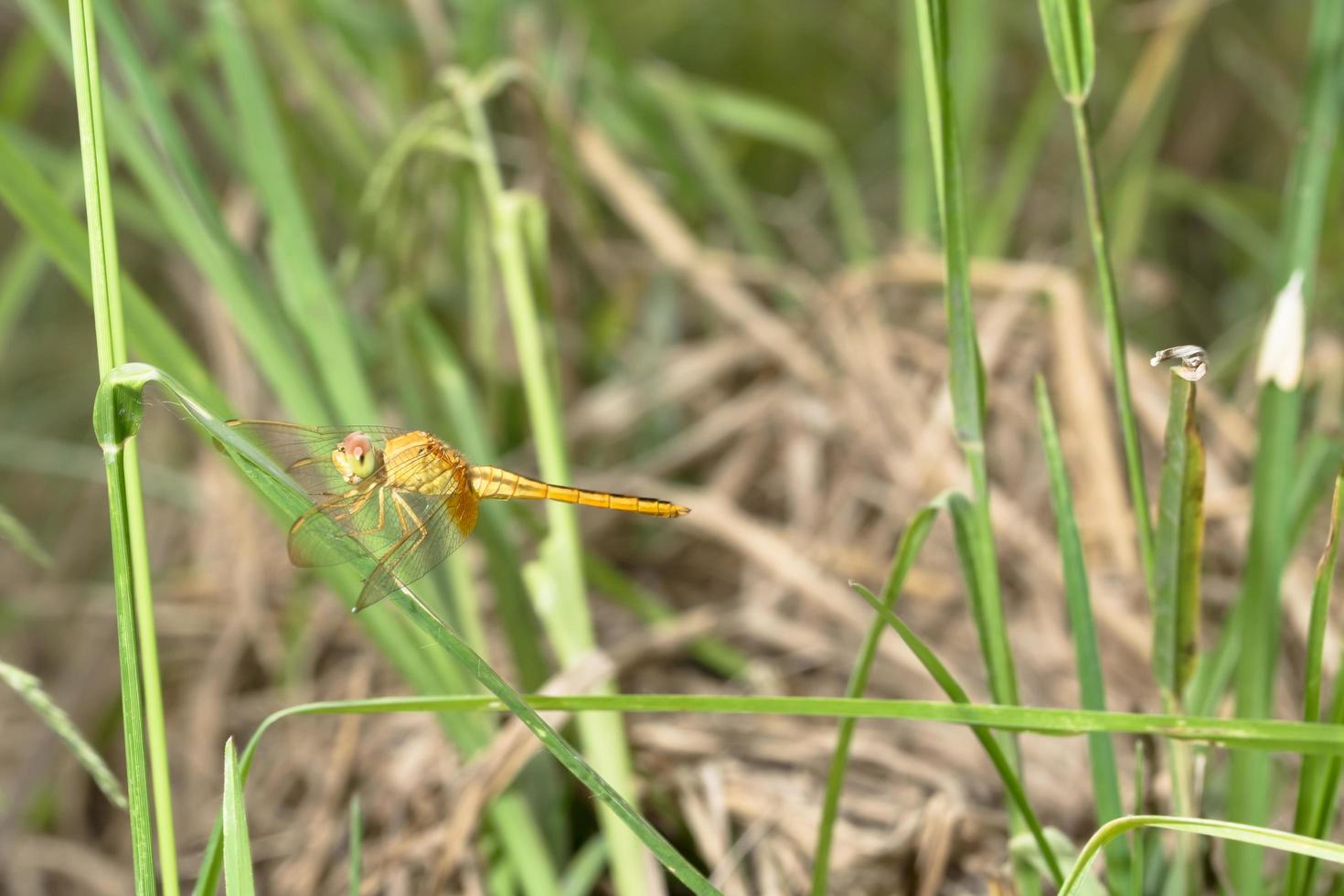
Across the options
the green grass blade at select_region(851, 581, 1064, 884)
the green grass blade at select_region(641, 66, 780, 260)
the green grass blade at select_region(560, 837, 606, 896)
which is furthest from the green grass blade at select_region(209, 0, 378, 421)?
the green grass blade at select_region(641, 66, 780, 260)

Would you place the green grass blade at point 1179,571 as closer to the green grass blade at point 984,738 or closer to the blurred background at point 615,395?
the green grass blade at point 984,738

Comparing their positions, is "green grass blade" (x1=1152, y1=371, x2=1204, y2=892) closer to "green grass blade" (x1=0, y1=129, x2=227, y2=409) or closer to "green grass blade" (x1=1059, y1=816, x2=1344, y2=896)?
"green grass blade" (x1=1059, y1=816, x2=1344, y2=896)

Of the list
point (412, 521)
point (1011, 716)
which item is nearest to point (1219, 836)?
point (1011, 716)

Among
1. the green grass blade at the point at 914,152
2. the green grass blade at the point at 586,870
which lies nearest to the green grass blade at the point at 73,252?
the green grass blade at the point at 586,870

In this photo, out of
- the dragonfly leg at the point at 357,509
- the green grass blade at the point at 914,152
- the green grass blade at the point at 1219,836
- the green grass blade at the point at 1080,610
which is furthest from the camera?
the green grass blade at the point at 914,152

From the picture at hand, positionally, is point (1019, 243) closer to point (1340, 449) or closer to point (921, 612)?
point (921, 612)

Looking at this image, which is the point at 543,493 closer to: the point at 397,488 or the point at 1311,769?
the point at 397,488

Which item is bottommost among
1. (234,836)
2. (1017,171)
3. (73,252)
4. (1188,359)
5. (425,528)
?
(234,836)
